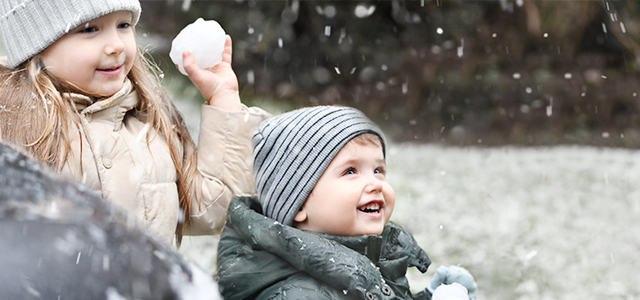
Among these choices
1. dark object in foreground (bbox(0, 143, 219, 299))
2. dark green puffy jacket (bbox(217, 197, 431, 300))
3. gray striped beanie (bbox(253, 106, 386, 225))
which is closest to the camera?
dark object in foreground (bbox(0, 143, 219, 299))

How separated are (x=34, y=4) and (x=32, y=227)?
107 cm

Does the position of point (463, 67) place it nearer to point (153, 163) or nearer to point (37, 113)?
point (153, 163)

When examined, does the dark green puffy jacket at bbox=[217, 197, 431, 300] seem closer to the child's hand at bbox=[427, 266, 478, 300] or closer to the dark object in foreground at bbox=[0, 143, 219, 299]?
the child's hand at bbox=[427, 266, 478, 300]

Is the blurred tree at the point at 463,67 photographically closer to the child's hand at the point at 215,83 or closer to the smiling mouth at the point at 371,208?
the child's hand at the point at 215,83

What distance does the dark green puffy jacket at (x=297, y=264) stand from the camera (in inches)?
46.3

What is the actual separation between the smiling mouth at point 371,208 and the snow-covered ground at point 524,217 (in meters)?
1.29

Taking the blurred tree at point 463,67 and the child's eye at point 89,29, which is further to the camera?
the blurred tree at point 463,67

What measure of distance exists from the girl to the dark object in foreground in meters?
0.81

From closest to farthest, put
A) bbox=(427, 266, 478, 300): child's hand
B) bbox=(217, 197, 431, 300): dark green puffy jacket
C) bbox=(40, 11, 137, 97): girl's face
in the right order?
1. bbox=(217, 197, 431, 300): dark green puffy jacket
2. bbox=(40, 11, 137, 97): girl's face
3. bbox=(427, 266, 478, 300): child's hand

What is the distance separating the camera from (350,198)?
1354 millimetres

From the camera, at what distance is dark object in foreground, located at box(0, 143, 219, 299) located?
428 millimetres

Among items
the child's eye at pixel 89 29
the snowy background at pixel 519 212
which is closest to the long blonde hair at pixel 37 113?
the child's eye at pixel 89 29

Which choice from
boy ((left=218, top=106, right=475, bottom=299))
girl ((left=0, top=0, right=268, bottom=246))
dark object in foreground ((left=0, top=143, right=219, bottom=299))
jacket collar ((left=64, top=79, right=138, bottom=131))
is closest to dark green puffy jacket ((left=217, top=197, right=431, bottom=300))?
boy ((left=218, top=106, right=475, bottom=299))

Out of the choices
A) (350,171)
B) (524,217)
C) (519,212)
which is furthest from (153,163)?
(519,212)
